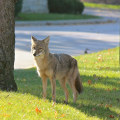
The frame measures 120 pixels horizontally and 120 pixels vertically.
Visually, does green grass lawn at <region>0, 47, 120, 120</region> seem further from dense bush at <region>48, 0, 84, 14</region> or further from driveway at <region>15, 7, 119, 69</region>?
dense bush at <region>48, 0, 84, 14</region>

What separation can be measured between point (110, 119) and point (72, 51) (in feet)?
34.3

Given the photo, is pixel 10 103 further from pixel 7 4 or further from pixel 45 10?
pixel 45 10

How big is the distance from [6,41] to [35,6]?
30.0m

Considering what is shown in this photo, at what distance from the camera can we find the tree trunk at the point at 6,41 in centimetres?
749

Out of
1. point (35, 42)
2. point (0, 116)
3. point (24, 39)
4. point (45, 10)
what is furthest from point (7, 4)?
point (45, 10)

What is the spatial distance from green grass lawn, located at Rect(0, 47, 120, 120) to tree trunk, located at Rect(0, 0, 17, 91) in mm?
475

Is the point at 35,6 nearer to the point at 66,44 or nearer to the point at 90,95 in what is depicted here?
the point at 66,44

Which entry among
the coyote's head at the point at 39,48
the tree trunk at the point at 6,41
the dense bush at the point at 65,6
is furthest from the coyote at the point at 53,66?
the dense bush at the point at 65,6

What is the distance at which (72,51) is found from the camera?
16625 millimetres

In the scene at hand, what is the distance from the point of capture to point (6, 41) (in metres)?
7.50

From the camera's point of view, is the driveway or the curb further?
the curb

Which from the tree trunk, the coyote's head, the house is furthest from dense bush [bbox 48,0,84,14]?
the coyote's head

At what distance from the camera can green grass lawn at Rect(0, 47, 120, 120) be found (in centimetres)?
595

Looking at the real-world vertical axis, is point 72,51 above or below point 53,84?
below
